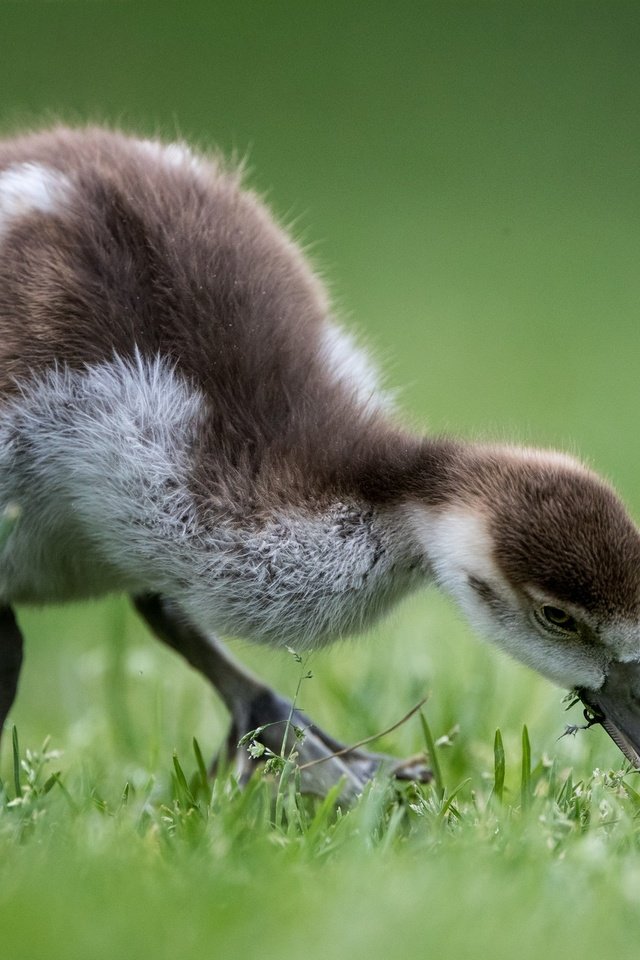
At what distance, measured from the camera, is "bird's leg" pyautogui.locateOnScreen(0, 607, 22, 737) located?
3494 millimetres

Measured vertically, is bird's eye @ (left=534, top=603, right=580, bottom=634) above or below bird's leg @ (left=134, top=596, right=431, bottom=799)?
above

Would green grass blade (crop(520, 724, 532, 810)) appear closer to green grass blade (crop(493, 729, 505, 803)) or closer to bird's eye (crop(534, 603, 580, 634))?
green grass blade (crop(493, 729, 505, 803))

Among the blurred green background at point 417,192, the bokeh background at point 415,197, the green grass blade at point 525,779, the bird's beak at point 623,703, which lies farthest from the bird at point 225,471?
the blurred green background at point 417,192

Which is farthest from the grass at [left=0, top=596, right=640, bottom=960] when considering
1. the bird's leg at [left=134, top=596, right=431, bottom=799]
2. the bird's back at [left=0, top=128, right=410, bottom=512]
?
the bird's back at [left=0, top=128, right=410, bottom=512]

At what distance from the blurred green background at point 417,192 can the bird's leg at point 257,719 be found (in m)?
0.41

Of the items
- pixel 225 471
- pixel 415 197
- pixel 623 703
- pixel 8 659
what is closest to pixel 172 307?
pixel 225 471

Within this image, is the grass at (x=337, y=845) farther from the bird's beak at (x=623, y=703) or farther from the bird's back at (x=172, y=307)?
the bird's back at (x=172, y=307)

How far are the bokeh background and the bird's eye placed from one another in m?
1.14

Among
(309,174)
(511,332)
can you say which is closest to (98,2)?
(309,174)

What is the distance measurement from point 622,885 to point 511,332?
7.15 metres

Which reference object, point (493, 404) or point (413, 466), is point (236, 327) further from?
point (493, 404)

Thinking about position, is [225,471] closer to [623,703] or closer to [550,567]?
[550,567]

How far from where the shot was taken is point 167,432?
3176 millimetres

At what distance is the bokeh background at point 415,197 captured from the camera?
15.2 ft
